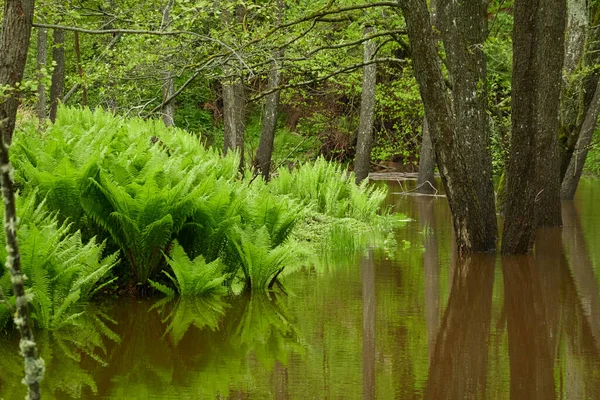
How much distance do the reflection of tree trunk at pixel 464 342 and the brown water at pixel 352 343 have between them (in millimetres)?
11

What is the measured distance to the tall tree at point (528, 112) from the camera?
9031mm

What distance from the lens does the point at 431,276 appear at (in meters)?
8.45

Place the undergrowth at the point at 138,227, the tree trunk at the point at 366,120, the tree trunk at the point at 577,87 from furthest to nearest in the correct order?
the tree trunk at the point at 366,120, the tree trunk at the point at 577,87, the undergrowth at the point at 138,227

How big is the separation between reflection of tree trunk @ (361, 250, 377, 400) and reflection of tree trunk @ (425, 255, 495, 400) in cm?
31

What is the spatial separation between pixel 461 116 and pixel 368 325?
15.8 feet

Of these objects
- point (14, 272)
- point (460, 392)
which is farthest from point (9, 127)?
point (14, 272)

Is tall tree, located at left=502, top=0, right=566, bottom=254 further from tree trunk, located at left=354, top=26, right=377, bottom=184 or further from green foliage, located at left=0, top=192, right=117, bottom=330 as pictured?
tree trunk, located at left=354, top=26, right=377, bottom=184

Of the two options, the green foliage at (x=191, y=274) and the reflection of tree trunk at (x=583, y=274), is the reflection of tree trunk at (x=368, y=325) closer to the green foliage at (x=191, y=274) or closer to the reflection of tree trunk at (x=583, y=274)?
the green foliage at (x=191, y=274)

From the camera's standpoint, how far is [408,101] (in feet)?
92.7

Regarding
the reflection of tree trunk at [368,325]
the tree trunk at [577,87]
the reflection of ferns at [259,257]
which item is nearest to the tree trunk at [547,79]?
the reflection of tree trunk at [368,325]

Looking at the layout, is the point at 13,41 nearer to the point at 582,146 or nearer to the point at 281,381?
the point at 281,381

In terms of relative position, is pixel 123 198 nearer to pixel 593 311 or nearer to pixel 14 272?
pixel 593 311

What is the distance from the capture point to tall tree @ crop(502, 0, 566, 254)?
903cm

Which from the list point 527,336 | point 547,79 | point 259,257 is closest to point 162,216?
point 259,257
